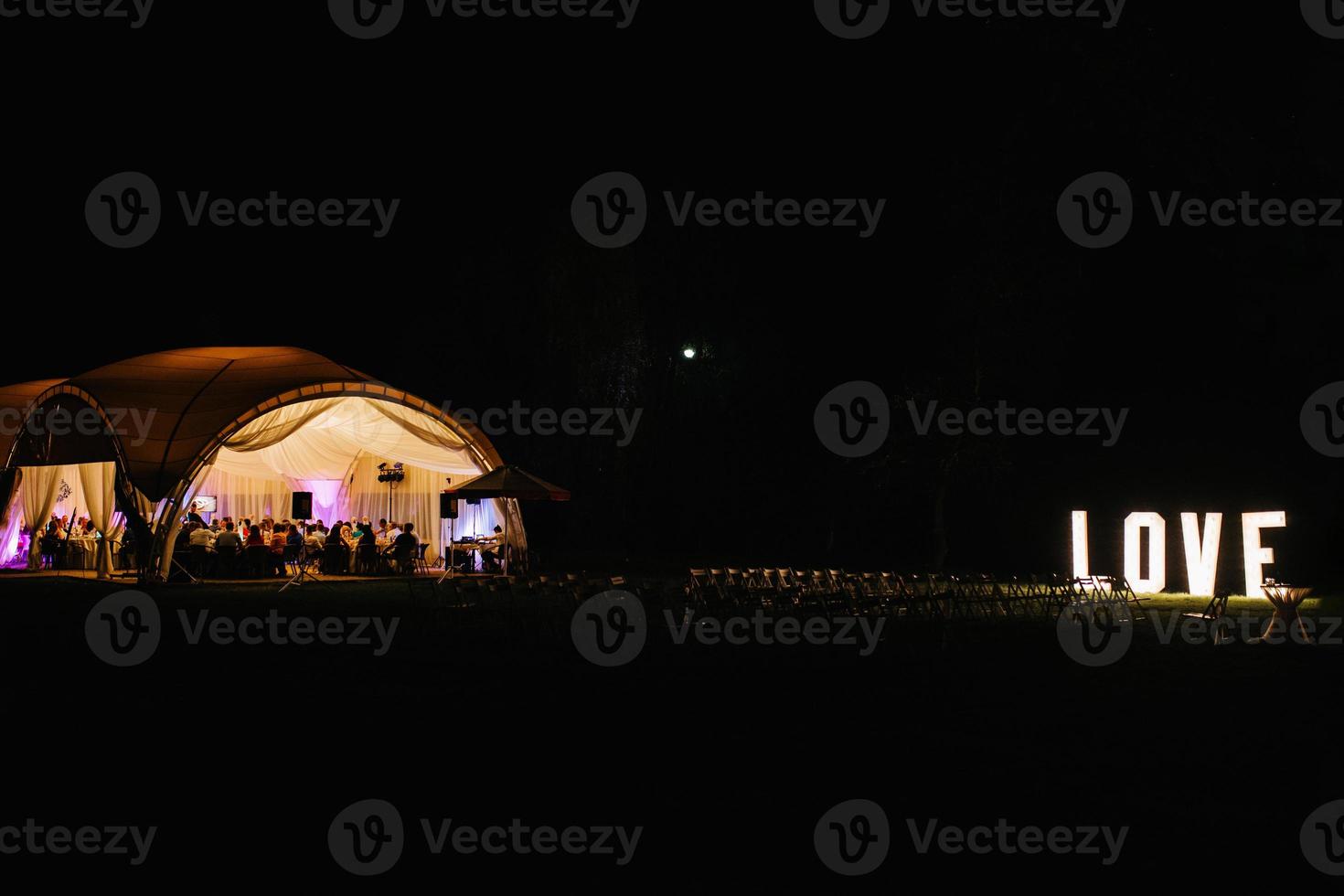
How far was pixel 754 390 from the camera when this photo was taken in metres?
26.7

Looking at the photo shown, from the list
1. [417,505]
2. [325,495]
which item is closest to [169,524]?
[417,505]

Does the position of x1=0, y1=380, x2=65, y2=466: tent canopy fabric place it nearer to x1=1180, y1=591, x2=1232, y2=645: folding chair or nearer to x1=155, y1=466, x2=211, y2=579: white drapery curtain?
x1=155, y1=466, x2=211, y2=579: white drapery curtain

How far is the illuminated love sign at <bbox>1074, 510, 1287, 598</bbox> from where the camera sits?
17.9 metres

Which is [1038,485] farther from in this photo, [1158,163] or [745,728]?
[745,728]

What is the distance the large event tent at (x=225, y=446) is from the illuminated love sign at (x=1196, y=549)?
1094 centimetres

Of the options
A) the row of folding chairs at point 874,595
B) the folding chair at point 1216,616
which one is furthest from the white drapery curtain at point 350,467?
the folding chair at point 1216,616

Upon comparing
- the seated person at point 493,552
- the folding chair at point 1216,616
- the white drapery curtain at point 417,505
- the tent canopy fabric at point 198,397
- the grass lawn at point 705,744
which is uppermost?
the tent canopy fabric at point 198,397

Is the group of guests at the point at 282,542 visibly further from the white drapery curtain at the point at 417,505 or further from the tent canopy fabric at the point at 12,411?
the tent canopy fabric at the point at 12,411

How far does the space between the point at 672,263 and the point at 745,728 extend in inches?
712

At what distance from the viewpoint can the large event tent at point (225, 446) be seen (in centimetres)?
2080

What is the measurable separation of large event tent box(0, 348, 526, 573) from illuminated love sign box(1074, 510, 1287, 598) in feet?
35.9

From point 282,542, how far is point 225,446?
2.02 metres

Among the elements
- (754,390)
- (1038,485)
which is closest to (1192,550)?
(1038,485)

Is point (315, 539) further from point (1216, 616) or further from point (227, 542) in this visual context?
point (1216, 616)
